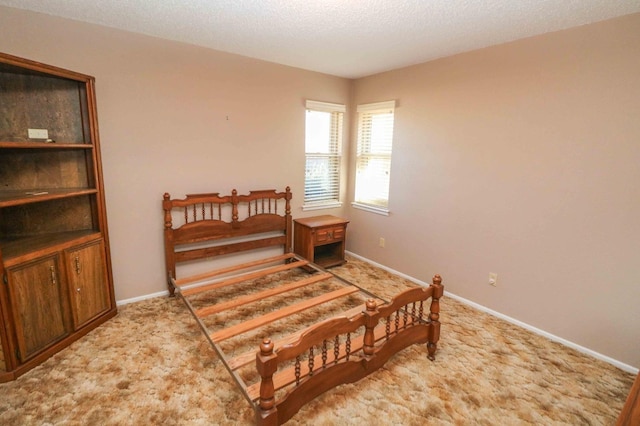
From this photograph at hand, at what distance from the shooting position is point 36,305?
2232 mm

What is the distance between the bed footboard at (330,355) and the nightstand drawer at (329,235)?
1.70m

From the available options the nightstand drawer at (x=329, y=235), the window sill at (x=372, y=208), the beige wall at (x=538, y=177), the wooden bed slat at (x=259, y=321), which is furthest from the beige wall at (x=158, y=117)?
the beige wall at (x=538, y=177)

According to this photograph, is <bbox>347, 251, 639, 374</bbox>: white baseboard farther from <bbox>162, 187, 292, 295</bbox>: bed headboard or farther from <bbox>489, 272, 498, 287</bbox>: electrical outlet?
<bbox>162, 187, 292, 295</bbox>: bed headboard

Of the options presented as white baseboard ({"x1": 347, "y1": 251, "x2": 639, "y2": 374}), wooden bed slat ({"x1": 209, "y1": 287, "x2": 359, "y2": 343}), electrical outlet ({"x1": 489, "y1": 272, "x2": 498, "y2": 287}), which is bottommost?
white baseboard ({"x1": 347, "y1": 251, "x2": 639, "y2": 374})

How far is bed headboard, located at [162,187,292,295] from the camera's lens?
10.6 ft

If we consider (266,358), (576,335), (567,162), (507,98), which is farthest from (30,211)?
(576,335)

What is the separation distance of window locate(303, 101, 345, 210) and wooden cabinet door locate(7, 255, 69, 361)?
2.70 m

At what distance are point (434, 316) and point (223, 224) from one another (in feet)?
7.68

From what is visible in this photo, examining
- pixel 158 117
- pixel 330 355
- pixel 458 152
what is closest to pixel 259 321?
pixel 330 355

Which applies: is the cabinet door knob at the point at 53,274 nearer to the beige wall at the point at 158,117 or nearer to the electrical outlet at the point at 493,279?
the beige wall at the point at 158,117

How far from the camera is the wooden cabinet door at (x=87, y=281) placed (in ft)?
8.14

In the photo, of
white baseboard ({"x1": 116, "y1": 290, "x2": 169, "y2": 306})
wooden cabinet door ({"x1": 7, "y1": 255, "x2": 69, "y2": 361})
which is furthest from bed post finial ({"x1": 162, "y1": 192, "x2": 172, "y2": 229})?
wooden cabinet door ({"x1": 7, "y1": 255, "x2": 69, "y2": 361})

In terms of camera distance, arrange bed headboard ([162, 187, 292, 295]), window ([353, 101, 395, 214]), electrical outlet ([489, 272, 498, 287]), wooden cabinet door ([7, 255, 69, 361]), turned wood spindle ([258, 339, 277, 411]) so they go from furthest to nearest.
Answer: window ([353, 101, 395, 214]) → bed headboard ([162, 187, 292, 295]) → electrical outlet ([489, 272, 498, 287]) → wooden cabinet door ([7, 255, 69, 361]) → turned wood spindle ([258, 339, 277, 411])

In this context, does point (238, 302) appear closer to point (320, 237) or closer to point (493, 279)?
point (320, 237)
